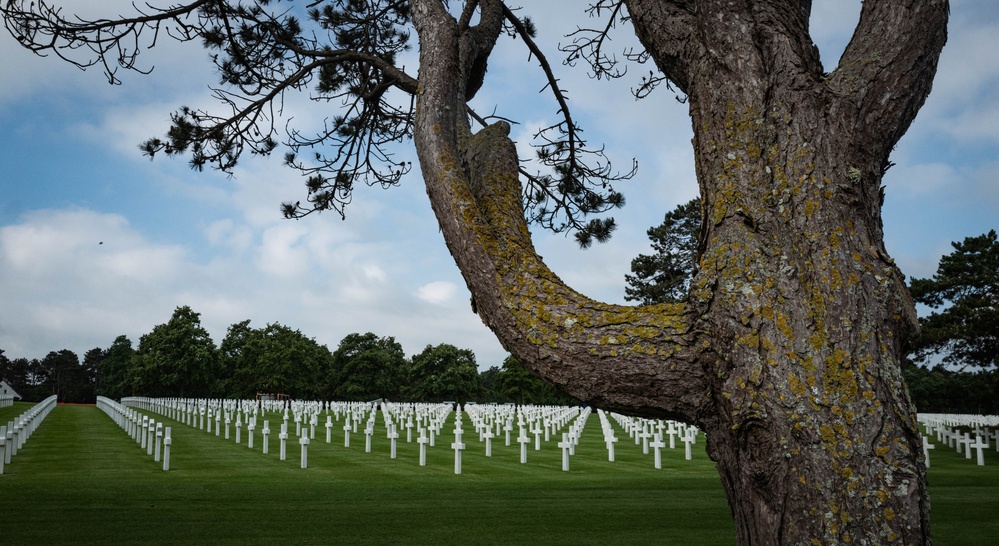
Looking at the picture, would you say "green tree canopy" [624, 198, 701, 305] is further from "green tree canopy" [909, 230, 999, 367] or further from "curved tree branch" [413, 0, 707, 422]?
"curved tree branch" [413, 0, 707, 422]

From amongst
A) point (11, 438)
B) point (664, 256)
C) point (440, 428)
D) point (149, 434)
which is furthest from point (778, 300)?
point (664, 256)

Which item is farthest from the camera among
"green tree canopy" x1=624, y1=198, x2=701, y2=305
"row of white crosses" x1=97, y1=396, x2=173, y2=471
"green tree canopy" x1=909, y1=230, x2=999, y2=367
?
"green tree canopy" x1=624, y1=198, x2=701, y2=305

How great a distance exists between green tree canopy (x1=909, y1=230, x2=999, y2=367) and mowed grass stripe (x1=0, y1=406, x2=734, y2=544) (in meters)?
12.4

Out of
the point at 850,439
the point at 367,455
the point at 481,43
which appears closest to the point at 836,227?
the point at 850,439

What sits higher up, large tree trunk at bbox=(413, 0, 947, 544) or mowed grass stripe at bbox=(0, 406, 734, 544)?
large tree trunk at bbox=(413, 0, 947, 544)

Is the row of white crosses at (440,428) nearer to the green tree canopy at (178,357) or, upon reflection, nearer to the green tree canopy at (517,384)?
the green tree canopy at (178,357)

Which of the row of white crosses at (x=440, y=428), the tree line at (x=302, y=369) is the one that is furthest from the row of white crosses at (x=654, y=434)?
the tree line at (x=302, y=369)

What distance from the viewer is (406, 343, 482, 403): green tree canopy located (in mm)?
66188

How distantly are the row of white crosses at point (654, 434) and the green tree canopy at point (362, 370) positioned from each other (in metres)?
38.7

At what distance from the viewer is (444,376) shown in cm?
6612

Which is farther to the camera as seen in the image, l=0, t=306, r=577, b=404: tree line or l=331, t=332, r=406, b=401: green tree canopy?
l=331, t=332, r=406, b=401: green tree canopy

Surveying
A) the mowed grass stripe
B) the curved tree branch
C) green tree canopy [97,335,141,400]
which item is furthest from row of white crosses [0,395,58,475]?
green tree canopy [97,335,141,400]

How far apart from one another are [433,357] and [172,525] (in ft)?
203

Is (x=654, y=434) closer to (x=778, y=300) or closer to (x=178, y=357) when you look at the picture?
(x=778, y=300)
